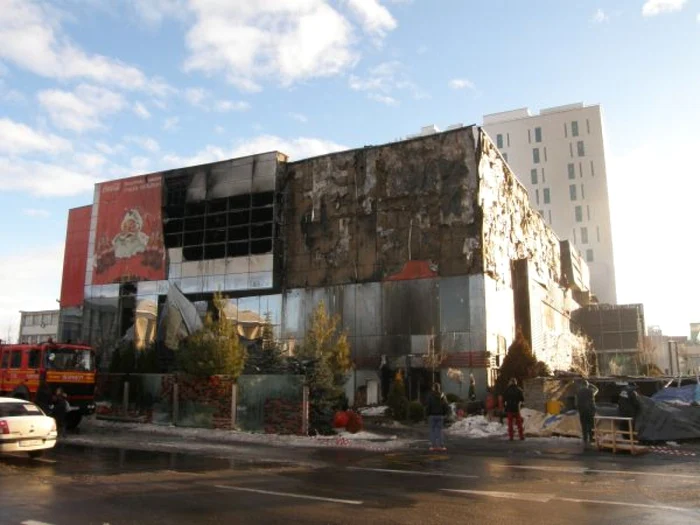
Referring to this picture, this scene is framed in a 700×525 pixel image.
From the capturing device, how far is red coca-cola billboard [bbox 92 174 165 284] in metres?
40.2

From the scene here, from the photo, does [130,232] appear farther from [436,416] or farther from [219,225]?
[436,416]

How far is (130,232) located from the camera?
136 ft

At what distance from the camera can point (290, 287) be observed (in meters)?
35.8

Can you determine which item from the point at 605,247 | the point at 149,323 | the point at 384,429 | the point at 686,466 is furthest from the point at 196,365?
the point at 605,247

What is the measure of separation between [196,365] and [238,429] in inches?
110

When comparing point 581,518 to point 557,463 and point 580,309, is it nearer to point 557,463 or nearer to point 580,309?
point 557,463

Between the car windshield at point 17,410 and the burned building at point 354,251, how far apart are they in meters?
20.1

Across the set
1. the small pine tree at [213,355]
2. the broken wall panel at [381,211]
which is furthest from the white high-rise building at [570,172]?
the small pine tree at [213,355]

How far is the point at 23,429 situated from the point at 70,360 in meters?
8.31

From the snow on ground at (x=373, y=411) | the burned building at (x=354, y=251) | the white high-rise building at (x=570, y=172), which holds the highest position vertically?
the white high-rise building at (x=570, y=172)

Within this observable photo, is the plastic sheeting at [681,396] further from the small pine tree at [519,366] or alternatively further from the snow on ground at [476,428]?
the small pine tree at [519,366]

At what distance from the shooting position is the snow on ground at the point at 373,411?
91.8ft

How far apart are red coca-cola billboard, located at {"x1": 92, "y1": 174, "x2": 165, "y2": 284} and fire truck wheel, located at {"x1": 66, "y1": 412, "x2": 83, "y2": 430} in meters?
19.1

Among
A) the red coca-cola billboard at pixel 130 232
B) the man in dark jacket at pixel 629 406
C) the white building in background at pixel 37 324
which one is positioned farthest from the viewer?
the white building in background at pixel 37 324
